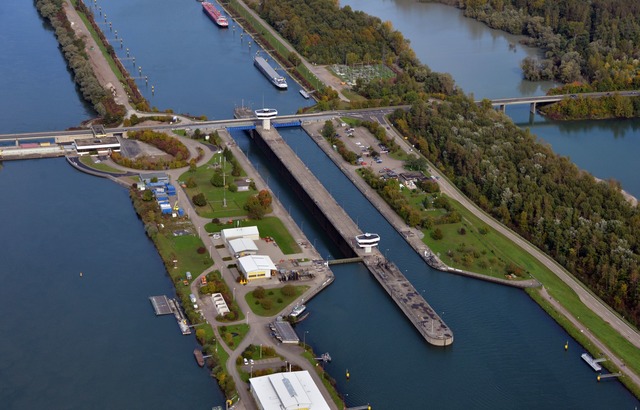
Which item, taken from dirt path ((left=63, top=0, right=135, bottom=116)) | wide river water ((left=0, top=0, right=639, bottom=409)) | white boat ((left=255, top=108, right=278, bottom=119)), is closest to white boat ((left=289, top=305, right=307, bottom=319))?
wide river water ((left=0, top=0, right=639, bottom=409))

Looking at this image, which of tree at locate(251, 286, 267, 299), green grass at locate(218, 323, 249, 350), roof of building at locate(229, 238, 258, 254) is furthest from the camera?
roof of building at locate(229, 238, 258, 254)

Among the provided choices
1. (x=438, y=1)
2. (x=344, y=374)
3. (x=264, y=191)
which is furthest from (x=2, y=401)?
(x=438, y=1)

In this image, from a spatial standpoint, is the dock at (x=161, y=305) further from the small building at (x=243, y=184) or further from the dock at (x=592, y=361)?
the dock at (x=592, y=361)

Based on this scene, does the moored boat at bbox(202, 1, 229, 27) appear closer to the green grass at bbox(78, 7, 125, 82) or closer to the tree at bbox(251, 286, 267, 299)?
the green grass at bbox(78, 7, 125, 82)

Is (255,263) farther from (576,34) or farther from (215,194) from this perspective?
(576,34)

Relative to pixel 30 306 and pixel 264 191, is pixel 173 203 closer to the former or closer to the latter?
pixel 264 191

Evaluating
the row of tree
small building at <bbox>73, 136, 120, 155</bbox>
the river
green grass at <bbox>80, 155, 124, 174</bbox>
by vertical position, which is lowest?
the river

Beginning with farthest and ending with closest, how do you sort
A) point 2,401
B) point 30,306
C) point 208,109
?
point 208,109 → point 30,306 → point 2,401

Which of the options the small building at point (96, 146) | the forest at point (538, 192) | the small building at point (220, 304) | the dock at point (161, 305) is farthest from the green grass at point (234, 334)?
the small building at point (96, 146)
